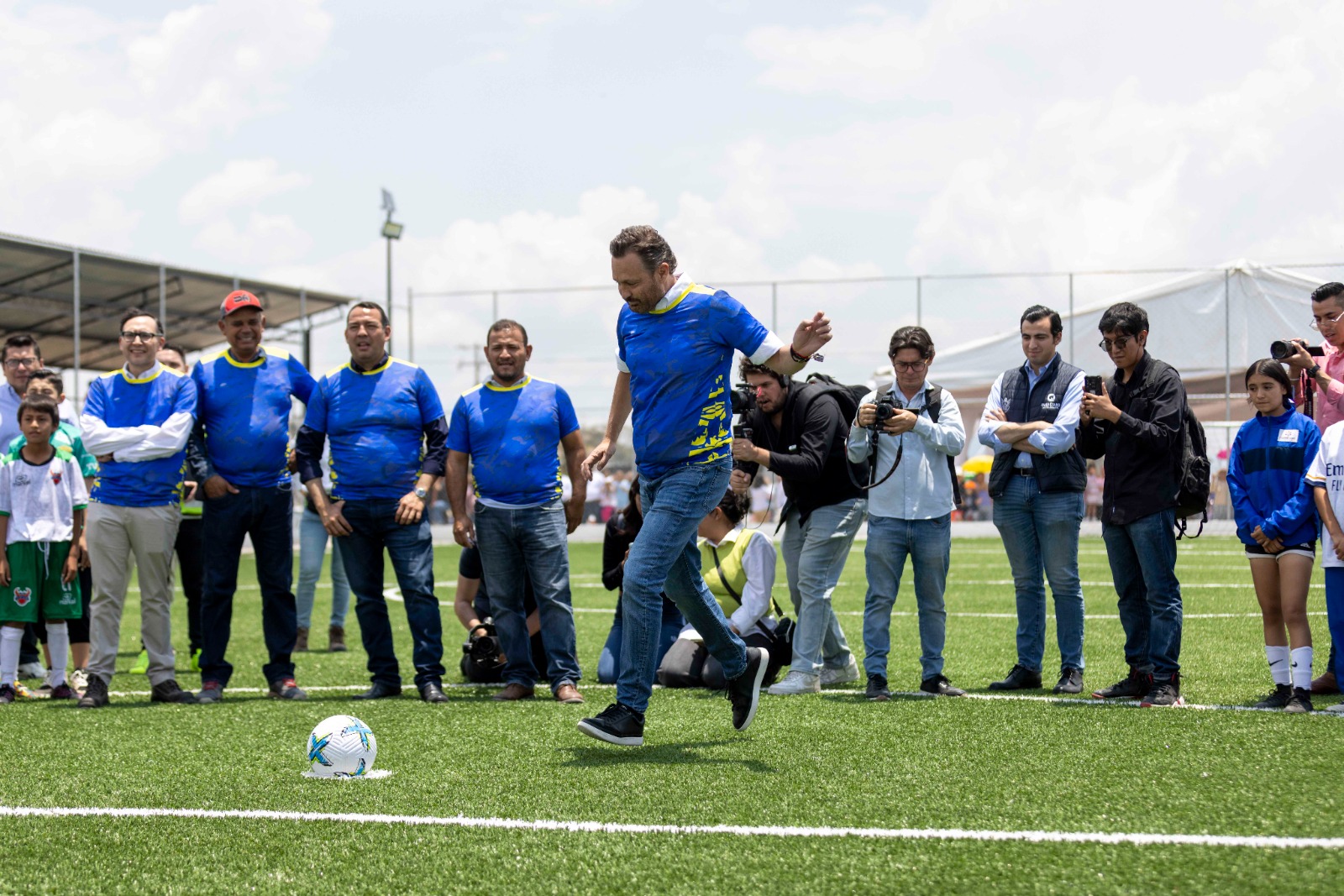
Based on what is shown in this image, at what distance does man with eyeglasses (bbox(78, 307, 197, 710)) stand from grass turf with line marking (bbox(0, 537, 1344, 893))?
0.30m

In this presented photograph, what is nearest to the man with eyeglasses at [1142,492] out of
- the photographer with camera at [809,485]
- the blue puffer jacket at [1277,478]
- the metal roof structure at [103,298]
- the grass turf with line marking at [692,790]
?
the blue puffer jacket at [1277,478]

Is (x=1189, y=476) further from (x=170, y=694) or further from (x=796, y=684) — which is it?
(x=170, y=694)

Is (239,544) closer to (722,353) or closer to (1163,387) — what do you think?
(722,353)

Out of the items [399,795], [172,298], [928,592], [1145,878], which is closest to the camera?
[1145,878]

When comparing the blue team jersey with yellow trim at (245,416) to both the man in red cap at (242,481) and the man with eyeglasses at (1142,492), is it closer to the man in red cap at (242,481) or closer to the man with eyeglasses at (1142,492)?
the man in red cap at (242,481)

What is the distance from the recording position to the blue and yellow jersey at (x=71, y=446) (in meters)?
7.66

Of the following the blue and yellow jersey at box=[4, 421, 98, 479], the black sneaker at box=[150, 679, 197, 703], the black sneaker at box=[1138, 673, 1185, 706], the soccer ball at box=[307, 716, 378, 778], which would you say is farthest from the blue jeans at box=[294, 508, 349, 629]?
the black sneaker at box=[1138, 673, 1185, 706]

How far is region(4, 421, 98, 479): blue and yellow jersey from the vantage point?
766 centimetres

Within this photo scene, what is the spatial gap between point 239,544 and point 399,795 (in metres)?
3.29

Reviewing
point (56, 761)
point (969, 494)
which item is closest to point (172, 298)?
point (969, 494)

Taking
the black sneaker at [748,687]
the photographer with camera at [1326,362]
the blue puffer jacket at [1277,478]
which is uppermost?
the photographer with camera at [1326,362]

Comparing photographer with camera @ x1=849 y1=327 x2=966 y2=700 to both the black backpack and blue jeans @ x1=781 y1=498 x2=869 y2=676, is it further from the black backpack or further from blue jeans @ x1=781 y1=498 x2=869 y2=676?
the black backpack

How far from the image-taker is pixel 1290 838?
12.0 feet

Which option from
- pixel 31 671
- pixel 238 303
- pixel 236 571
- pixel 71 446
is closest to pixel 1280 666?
pixel 236 571
